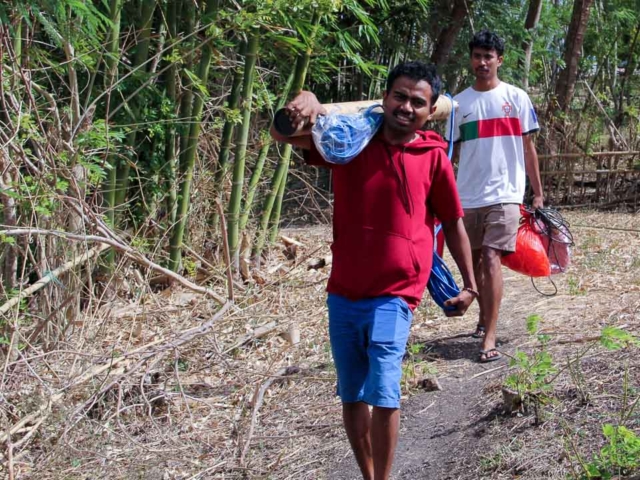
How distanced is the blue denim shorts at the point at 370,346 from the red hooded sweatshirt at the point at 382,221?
0.14 ft

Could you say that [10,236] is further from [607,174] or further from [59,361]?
[607,174]

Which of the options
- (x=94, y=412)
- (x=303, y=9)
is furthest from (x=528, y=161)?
(x=94, y=412)

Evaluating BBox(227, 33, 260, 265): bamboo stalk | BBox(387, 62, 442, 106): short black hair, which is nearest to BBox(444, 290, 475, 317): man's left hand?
BBox(387, 62, 442, 106): short black hair

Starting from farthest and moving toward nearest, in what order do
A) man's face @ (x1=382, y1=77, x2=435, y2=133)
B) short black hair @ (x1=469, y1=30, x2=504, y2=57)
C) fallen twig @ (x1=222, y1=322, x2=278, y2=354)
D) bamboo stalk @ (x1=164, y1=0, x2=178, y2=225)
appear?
bamboo stalk @ (x1=164, y1=0, x2=178, y2=225)
fallen twig @ (x1=222, y1=322, x2=278, y2=354)
short black hair @ (x1=469, y1=30, x2=504, y2=57)
man's face @ (x1=382, y1=77, x2=435, y2=133)

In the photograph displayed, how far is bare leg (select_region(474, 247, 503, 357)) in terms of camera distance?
505cm

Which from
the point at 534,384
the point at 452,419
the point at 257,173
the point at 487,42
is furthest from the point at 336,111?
the point at 257,173

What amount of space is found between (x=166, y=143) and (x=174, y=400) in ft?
8.48

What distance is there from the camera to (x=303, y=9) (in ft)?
20.2

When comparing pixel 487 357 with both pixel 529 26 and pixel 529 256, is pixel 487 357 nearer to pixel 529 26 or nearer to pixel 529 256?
pixel 529 256

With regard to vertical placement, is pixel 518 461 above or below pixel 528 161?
below

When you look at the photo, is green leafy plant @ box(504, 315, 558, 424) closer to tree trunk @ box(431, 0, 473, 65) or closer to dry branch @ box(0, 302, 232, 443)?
dry branch @ box(0, 302, 232, 443)

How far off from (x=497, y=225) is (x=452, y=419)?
1.32 metres

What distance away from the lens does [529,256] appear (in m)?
5.35

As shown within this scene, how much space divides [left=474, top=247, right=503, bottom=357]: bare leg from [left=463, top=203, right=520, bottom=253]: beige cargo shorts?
0.18 feet
